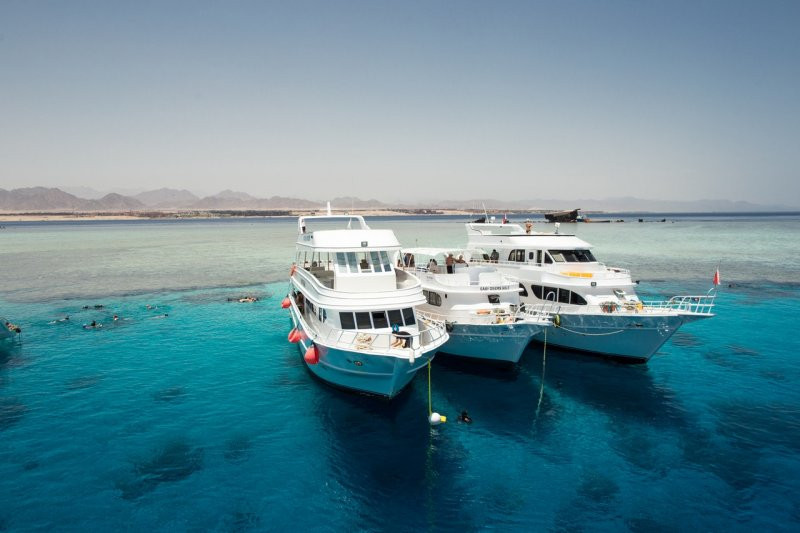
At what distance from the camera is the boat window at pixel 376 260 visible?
84.5 feet

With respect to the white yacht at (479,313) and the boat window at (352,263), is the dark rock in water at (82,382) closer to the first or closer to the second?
the boat window at (352,263)

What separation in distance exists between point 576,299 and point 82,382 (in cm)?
3289

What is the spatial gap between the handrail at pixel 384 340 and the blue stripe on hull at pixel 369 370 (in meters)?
0.31

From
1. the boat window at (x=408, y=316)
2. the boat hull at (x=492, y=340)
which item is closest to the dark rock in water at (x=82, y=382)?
the boat window at (x=408, y=316)

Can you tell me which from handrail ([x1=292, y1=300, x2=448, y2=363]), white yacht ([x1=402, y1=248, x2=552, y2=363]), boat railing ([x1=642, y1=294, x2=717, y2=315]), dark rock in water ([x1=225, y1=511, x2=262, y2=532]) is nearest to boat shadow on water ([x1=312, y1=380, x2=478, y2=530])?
dark rock in water ([x1=225, y1=511, x2=262, y2=532])

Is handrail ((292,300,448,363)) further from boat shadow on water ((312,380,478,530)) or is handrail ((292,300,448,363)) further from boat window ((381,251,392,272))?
boat window ((381,251,392,272))

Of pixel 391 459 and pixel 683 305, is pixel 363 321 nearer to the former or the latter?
pixel 391 459

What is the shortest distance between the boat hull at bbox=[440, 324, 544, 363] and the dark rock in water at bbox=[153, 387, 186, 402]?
16751mm

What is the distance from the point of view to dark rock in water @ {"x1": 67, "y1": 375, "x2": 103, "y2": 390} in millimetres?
25172

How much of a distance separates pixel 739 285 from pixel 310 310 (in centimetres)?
5579

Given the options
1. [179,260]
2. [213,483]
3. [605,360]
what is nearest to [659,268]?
[605,360]

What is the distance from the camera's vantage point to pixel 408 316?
24047 millimetres

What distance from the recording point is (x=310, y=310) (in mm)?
28859

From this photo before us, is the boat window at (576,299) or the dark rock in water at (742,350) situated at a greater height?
the boat window at (576,299)
